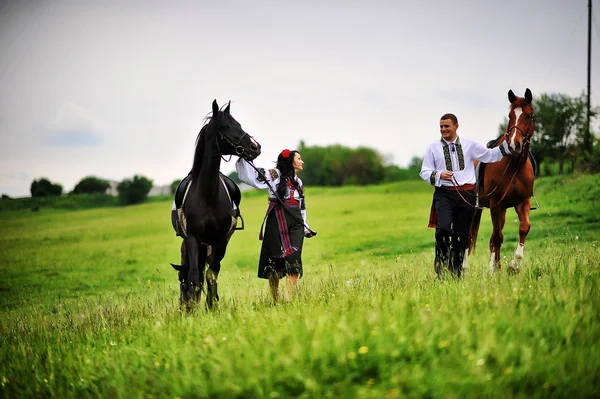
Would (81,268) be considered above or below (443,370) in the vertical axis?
below

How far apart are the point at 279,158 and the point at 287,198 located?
582 millimetres

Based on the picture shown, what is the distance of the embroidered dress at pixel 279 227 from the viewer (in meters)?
6.92

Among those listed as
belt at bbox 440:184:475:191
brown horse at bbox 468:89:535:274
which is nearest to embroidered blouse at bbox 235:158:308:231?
belt at bbox 440:184:475:191

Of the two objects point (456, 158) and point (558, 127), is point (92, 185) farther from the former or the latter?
point (456, 158)

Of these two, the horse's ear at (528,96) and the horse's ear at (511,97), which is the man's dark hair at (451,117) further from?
the horse's ear at (528,96)

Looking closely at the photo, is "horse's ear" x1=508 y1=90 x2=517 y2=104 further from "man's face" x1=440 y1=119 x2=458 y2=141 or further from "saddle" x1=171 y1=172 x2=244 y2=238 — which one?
"saddle" x1=171 y1=172 x2=244 y2=238

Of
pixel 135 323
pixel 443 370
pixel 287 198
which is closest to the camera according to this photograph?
pixel 443 370

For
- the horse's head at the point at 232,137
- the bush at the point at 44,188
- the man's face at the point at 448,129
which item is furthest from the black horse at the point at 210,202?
the bush at the point at 44,188

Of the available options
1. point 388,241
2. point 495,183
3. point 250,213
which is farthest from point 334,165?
point 495,183

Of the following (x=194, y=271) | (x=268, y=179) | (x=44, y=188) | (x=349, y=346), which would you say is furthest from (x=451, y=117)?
(x=44, y=188)

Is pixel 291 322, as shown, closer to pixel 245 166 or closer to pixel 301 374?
pixel 301 374

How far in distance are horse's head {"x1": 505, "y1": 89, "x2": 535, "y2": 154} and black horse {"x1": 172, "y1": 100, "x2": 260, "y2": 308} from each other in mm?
3679

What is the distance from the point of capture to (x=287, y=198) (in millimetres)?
6961

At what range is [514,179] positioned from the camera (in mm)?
7961
